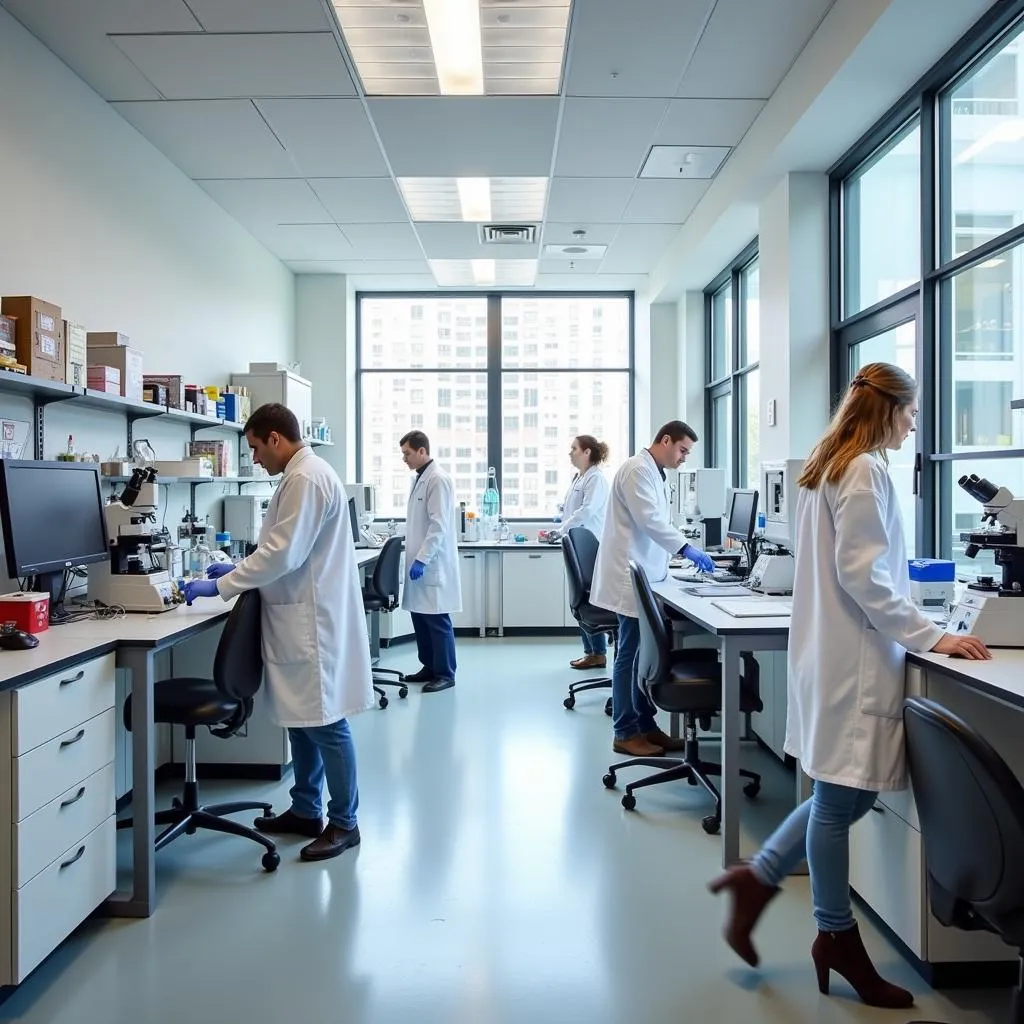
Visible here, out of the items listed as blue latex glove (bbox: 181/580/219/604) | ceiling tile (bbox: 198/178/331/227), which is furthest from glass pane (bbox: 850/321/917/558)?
ceiling tile (bbox: 198/178/331/227)

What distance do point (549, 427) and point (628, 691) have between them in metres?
3.68

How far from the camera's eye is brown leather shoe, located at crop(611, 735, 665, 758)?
323 cm

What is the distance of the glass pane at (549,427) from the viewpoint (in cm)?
663

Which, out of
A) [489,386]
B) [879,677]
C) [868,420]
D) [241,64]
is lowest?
[879,677]

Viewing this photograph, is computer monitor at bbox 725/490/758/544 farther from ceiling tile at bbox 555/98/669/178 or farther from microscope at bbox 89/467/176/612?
microscope at bbox 89/467/176/612

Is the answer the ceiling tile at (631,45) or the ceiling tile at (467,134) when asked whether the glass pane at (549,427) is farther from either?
the ceiling tile at (631,45)

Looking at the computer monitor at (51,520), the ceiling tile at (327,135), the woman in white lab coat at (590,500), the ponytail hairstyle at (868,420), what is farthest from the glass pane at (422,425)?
the ponytail hairstyle at (868,420)

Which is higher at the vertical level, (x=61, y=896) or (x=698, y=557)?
(x=698, y=557)

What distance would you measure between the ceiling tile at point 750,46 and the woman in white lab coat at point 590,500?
7.35ft

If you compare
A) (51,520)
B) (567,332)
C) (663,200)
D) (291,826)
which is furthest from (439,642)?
(567,332)

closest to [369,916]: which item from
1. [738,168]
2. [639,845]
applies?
[639,845]

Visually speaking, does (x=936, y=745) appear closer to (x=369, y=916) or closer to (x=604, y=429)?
(x=369, y=916)

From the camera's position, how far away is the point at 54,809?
178cm

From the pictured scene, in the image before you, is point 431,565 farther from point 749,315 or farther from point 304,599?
point 749,315
